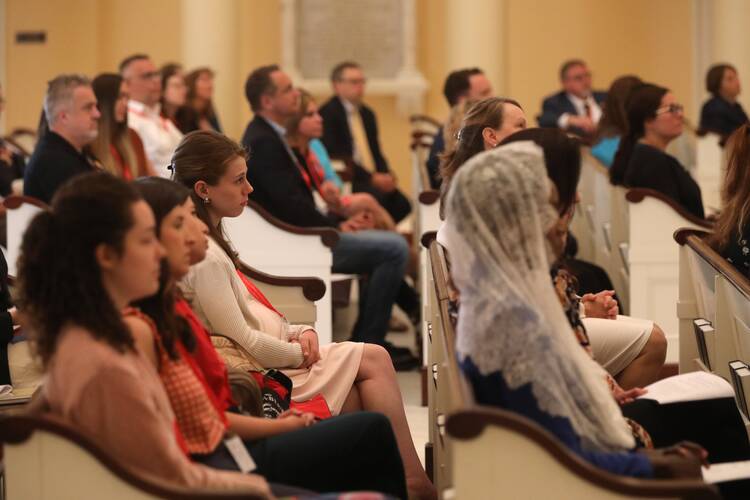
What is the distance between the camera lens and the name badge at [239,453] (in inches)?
113

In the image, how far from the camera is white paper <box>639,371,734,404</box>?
339 centimetres

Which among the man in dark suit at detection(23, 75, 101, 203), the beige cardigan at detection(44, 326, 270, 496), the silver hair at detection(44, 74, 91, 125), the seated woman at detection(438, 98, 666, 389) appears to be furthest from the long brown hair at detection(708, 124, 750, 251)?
the silver hair at detection(44, 74, 91, 125)

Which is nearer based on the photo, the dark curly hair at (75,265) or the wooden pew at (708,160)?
the dark curly hair at (75,265)

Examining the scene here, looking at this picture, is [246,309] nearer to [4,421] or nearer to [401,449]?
[401,449]

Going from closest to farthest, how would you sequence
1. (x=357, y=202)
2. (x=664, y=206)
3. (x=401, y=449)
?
(x=401, y=449)
(x=664, y=206)
(x=357, y=202)

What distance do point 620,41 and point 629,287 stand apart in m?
7.75

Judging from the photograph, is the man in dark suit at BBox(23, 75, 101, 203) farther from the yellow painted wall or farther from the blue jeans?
the yellow painted wall

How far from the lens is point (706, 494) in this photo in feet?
8.34

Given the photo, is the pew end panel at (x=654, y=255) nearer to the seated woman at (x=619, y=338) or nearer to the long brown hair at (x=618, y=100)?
the long brown hair at (x=618, y=100)

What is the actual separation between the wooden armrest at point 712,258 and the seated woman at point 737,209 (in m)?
0.06

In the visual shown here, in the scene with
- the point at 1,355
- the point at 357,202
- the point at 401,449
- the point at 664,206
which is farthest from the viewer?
the point at 357,202

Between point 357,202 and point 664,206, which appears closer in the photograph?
point 664,206

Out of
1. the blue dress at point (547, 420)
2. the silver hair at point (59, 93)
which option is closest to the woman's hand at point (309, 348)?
the blue dress at point (547, 420)

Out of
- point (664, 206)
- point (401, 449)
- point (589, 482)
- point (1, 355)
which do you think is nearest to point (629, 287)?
point (664, 206)
